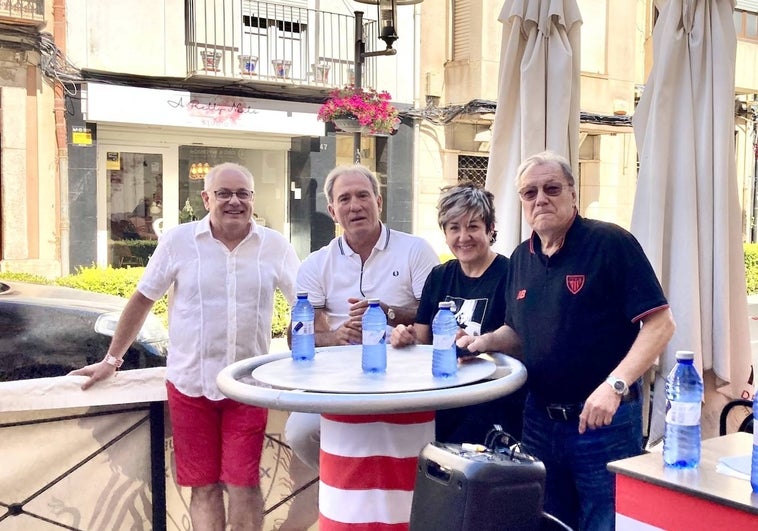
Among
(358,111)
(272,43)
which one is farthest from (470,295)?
(272,43)

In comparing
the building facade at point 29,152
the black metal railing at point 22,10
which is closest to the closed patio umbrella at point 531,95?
the black metal railing at point 22,10

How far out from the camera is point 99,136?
15461 mm

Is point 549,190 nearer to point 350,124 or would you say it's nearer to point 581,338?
point 581,338

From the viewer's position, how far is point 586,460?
10.1ft

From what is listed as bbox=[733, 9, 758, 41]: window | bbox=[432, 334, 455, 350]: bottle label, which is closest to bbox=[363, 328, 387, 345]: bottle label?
bbox=[432, 334, 455, 350]: bottle label

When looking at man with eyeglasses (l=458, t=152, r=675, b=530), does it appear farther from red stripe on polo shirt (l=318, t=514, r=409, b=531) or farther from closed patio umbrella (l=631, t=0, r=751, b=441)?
closed patio umbrella (l=631, t=0, r=751, b=441)

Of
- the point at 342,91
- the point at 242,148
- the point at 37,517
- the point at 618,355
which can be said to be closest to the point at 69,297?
the point at 37,517

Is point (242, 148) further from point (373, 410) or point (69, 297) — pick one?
point (373, 410)

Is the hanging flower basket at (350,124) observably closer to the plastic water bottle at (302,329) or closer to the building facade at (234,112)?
the building facade at (234,112)

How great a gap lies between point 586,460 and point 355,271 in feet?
4.66

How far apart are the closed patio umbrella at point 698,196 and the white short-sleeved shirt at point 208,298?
200 centimetres

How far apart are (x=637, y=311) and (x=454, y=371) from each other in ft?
2.40

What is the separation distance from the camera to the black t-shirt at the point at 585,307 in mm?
2998

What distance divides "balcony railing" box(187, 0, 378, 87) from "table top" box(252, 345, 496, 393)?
12.8m
